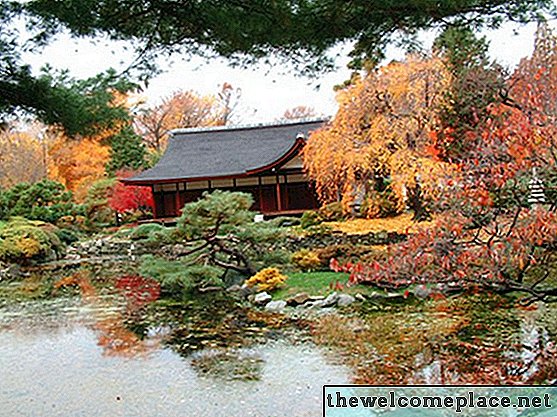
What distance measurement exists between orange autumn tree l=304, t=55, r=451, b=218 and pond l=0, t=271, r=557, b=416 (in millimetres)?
4926

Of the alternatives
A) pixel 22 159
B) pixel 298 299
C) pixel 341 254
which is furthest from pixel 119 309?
pixel 22 159

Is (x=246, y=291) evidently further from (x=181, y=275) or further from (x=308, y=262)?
(x=308, y=262)

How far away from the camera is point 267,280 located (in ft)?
24.3

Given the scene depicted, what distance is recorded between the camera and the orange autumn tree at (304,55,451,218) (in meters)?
10.8

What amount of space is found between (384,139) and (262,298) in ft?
18.1

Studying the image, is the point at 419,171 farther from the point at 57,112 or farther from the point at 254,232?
the point at 57,112

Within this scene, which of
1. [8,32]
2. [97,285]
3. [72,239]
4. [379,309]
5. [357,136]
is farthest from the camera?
[72,239]

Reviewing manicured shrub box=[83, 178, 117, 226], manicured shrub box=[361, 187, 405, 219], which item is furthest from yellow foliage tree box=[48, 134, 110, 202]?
manicured shrub box=[361, 187, 405, 219]

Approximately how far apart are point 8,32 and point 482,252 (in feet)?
9.30

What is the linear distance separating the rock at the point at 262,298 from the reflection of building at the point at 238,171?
786 cm

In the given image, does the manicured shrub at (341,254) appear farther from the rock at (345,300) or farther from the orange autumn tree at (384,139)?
the orange autumn tree at (384,139)

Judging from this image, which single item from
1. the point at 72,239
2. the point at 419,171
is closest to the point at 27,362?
the point at 419,171

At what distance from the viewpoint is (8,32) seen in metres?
2.57

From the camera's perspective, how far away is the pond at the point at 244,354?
12.3ft
